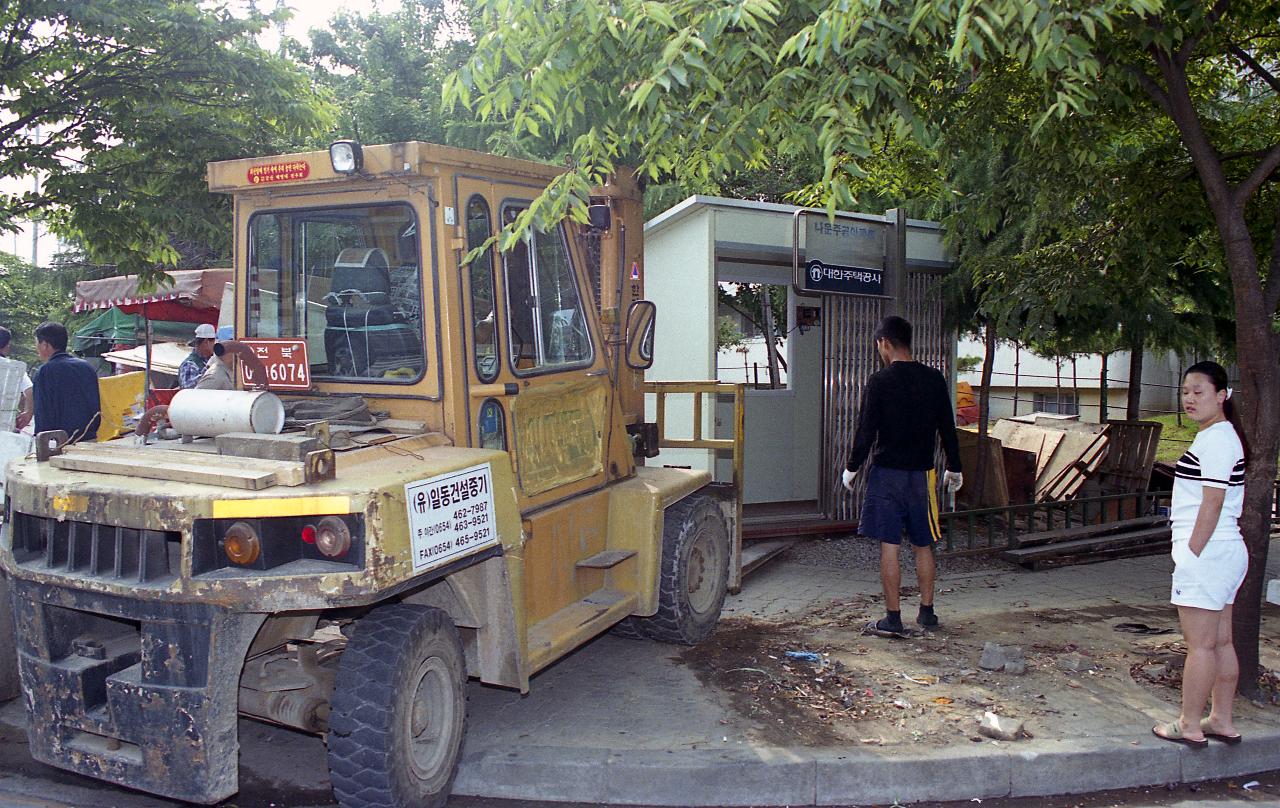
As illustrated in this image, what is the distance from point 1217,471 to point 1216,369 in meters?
0.47

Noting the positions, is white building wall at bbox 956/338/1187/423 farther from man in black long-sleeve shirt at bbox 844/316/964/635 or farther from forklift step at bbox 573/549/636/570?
forklift step at bbox 573/549/636/570

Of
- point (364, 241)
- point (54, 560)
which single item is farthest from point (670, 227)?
point (54, 560)

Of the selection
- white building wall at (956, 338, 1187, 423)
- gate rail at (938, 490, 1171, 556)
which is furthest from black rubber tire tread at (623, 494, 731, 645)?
white building wall at (956, 338, 1187, 423)

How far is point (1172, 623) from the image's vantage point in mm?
6527

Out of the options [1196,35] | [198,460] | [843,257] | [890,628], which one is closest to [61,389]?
[198,460]

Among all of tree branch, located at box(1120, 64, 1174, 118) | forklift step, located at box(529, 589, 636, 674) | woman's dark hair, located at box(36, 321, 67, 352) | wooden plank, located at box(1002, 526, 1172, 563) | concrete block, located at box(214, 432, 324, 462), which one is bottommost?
wooden plank, located at box(1002, 526, 1172, 563)

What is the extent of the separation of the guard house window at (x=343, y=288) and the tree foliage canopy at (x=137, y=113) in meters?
5.14

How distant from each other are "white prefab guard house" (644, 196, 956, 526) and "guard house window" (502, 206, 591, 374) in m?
3.58

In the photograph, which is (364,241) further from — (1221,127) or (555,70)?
(1221,127)

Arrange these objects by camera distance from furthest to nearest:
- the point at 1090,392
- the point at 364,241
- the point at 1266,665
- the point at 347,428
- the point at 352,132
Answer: the point at 1090,392, the point at 352,132, the point at 1266,665, the point at 364,241, the point at 347,428

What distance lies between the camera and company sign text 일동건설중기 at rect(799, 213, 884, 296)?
9.17 meters

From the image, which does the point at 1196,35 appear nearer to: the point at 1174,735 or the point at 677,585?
the point at 1174,735

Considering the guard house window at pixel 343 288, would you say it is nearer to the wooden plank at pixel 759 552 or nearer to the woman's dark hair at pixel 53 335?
the woman's dark hair at pixel 53 335

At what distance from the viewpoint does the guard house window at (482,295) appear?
4383mm
